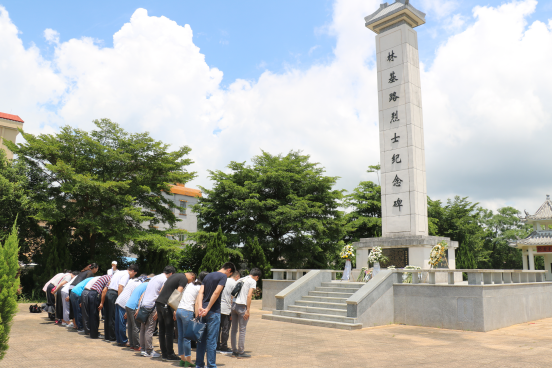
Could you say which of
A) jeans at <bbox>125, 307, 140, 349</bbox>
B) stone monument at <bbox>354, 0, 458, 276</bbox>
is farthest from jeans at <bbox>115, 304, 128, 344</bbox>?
stone monument at <bbox>354, 0, 458, 276</bbox>

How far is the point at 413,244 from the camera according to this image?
1603cm

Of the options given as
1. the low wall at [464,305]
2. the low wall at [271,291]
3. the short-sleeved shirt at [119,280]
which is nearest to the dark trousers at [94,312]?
the short-sleeved shirt at [119,280]

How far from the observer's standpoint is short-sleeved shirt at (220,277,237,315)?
303 inches

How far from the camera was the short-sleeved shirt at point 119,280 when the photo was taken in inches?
355

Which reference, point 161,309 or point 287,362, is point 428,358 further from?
point 161,309

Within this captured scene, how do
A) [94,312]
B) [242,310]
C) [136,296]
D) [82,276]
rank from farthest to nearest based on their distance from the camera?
[82,276] < [94,312] < [136,296] < [242,310]

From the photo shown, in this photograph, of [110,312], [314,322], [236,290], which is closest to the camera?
[236,290]

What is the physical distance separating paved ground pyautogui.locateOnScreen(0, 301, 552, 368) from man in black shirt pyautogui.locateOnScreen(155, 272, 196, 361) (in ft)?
0.86

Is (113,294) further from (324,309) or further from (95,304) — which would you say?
(324,309)

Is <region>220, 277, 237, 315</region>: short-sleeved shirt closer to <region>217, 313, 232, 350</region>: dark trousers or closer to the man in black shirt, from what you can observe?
<region>217, 313, 232, 350</region>: dark trousers

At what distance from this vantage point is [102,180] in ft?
68.0

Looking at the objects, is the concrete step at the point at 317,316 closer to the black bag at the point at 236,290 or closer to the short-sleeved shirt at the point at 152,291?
the black bag at the point at 236,290

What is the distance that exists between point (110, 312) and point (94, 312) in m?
0.73

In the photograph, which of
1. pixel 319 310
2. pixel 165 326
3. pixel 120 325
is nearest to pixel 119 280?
pixel 120 325
